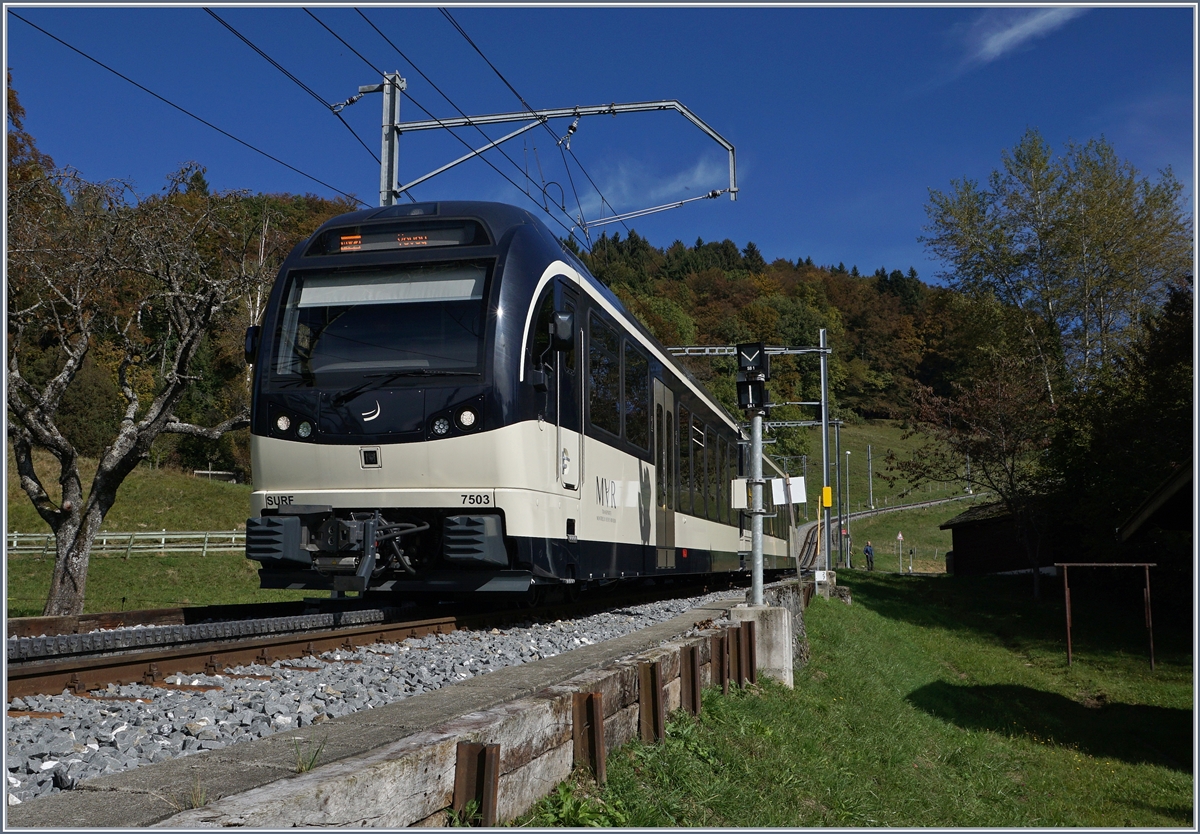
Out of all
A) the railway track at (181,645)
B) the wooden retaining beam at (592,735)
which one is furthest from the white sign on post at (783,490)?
the wooden retaining beam at (592,735)

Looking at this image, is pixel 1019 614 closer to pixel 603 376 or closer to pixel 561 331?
pixel 603 376

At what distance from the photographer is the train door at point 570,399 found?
9.84 meters

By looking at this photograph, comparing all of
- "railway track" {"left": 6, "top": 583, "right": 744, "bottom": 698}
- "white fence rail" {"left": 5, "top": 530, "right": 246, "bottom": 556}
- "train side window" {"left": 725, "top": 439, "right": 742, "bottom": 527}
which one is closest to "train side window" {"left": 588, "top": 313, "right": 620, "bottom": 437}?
"railway track" {"left": 6, "top": 583, "right": 744, "bottom": 698}

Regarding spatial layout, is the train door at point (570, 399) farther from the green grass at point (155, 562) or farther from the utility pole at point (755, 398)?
the green grass at point (155, 562)

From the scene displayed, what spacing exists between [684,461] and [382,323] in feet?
22.9

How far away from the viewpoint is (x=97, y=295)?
51.6ft

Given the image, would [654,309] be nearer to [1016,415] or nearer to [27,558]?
[1016,415]

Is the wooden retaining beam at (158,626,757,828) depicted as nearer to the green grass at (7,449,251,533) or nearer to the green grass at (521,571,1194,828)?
the green grass at (521,571,1194,828)

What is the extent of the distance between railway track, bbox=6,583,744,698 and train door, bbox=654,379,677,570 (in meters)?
3.78

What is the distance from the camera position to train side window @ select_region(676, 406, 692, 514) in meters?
15.1

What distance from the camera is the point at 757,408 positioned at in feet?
35.4

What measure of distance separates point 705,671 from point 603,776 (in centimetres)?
288

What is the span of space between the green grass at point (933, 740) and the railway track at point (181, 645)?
2828 millimetres

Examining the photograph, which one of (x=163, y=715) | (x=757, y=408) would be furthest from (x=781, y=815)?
(x=757, y=408)
